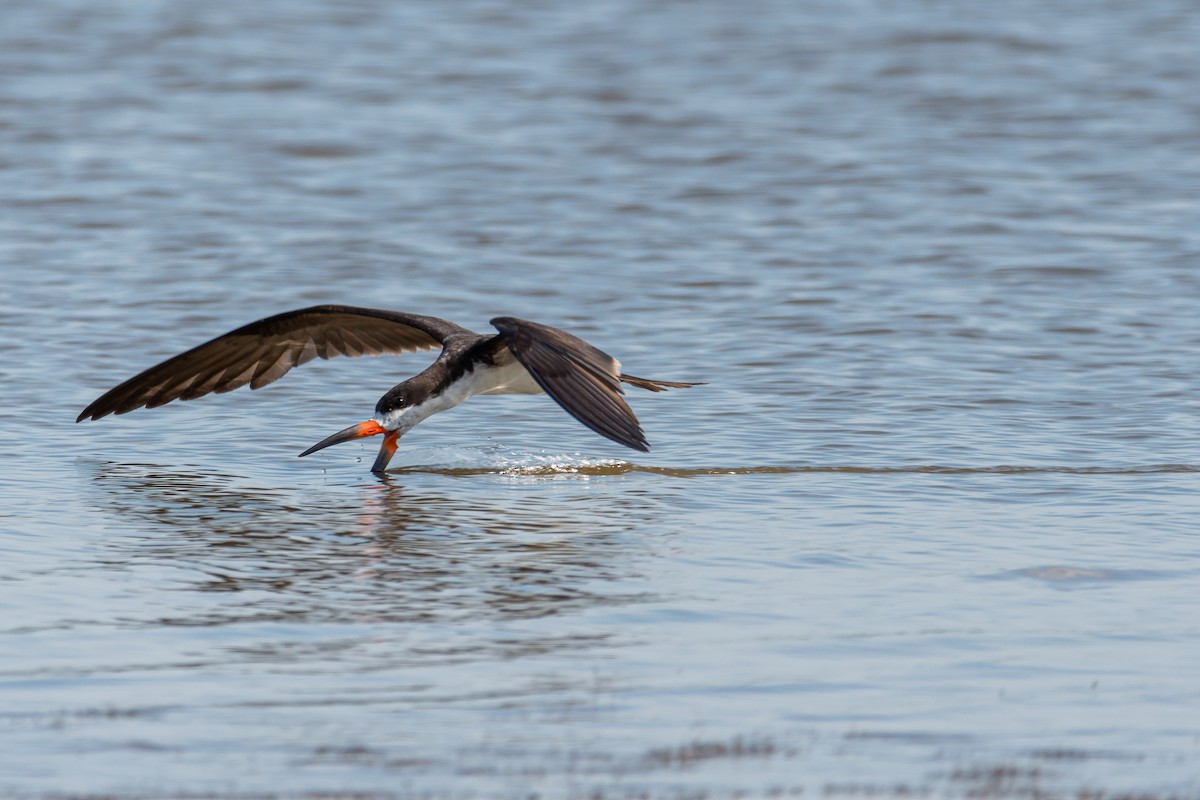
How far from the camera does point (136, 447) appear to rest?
30.8 feet

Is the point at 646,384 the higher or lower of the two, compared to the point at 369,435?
higher

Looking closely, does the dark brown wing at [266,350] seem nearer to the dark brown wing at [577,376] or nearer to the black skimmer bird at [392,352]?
the black skimmer bird at [392,352]

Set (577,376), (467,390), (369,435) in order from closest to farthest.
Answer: (577,376)
(369,435)
(467,390)

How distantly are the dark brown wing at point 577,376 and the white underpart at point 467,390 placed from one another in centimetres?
63

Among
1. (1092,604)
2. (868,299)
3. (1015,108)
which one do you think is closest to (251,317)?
(868,299)

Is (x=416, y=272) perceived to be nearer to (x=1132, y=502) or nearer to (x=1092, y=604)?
(x=1132, y=502)

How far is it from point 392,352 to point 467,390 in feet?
3.88

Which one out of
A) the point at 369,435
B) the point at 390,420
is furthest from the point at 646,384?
A: the point at 369,435

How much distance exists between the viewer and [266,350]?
391 inches

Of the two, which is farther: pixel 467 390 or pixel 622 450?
pixel 622 450

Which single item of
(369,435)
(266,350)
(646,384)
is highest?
(266,350)

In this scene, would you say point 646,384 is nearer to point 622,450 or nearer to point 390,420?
point 622,450

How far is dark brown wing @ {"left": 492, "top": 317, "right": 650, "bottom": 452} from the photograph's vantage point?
762cm

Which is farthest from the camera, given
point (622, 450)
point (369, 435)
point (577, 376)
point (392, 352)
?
point (392, 352)
